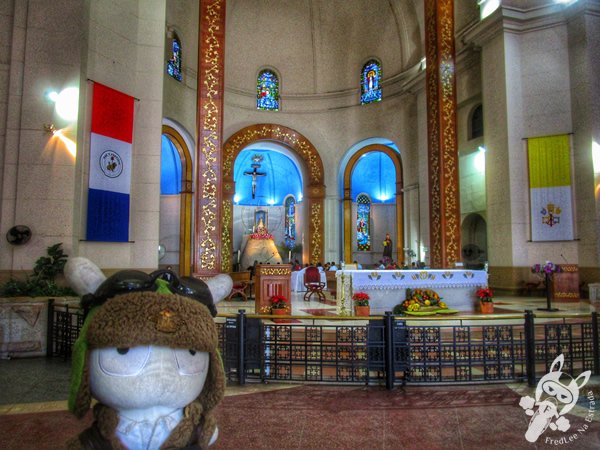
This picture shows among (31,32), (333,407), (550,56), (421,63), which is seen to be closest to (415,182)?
(421,63)

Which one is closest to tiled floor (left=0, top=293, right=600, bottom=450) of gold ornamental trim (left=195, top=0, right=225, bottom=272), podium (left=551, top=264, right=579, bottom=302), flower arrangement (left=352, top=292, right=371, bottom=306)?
flower arrangement (left=352, top=292, right=371, bottom=306)

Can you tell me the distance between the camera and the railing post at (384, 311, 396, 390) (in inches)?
181

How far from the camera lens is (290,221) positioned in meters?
23.7

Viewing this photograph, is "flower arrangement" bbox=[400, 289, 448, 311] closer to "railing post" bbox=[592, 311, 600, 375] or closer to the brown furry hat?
"railing post" bbox=[592, 311, 600, 375]

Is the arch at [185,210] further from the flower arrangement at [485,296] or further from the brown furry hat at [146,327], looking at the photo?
the brown furry hat at [146,327]

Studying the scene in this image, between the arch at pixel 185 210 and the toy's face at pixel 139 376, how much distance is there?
1626 centimetres

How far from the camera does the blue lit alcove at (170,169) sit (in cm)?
1889

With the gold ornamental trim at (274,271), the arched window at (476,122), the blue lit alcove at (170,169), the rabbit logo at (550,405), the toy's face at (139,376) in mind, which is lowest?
the rabbit logo at (550,405)

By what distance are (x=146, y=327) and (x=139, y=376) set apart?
0.19m

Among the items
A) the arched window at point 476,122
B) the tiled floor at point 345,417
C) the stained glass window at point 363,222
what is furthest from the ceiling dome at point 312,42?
the tiled floor at point 345,417

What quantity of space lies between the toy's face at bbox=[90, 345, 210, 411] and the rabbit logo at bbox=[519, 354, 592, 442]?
286 cm

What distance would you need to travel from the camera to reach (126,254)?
9.67 m

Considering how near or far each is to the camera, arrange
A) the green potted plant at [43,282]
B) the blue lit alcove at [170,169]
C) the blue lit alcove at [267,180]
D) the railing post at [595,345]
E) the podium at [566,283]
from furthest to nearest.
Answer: the blue lit alcove at [267,180]
the blue lit alcove at [170,169]
the podium at [566,283]
the green potted plant at [43,282]
the railing post at [595,345]

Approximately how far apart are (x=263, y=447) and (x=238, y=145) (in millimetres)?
17390
